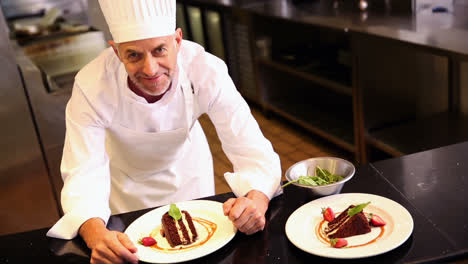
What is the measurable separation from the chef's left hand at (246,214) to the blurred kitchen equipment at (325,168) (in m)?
0.16

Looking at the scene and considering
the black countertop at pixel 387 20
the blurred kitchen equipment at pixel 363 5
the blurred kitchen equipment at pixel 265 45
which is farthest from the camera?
the blurred kitchen equipment at pixel 265 45

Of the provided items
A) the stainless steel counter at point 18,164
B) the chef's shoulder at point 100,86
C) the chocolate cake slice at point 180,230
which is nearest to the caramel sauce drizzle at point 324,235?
the chocolate cake slice at point 180,230

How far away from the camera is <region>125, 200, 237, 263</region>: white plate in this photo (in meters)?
1.48

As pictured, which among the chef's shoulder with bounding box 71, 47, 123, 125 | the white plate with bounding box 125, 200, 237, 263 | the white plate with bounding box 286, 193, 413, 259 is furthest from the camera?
the chef's shoulder with bounding box 71, 47, 123, 125

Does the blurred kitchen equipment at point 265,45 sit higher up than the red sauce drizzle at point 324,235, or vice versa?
the red sauce drizzle at point 324,235

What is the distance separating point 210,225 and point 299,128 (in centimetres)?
335

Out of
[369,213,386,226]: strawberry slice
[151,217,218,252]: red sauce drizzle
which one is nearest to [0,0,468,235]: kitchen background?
[369,213,386,226]: strawberry slice

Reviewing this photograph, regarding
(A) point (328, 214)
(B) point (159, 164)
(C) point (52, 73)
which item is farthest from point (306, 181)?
(C) point (52, 73)

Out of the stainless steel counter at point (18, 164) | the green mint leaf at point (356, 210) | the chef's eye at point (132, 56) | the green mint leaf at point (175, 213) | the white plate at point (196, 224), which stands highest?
the chef's eye at point (132, 56)

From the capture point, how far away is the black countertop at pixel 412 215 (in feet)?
4.53

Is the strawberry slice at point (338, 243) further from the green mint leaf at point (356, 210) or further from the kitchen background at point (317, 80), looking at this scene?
the kitchen background at point (317, 80)

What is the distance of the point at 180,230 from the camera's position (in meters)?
1.57

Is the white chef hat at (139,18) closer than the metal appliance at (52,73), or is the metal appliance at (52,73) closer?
the white chef hat at (139,18)

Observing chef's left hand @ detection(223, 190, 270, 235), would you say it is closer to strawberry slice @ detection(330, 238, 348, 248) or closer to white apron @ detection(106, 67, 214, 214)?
strawberry slice @ detection(330, 238, 348, 248)
